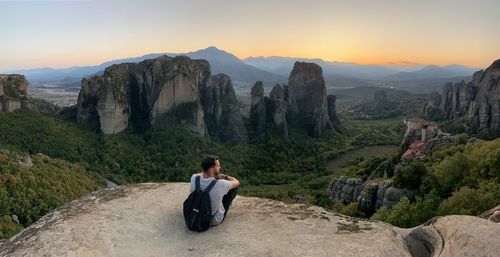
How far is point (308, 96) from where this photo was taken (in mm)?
108562

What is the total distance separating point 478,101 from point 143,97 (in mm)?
72214

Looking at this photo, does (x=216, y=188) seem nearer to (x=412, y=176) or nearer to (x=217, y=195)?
(x=217, y=195)

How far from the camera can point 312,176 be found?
70.9 metres

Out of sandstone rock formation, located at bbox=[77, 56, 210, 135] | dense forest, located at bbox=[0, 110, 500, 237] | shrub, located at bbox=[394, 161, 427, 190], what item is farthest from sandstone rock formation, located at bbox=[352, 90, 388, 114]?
shrub, located at bbox=[394, 161, 427, 190]

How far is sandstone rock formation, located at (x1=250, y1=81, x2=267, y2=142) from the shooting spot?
91375 mm

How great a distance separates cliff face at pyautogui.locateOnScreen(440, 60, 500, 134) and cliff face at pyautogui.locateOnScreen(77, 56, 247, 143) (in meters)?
55.9

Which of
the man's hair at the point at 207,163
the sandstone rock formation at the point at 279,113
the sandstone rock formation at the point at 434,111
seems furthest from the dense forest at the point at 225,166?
the sandstone rock formation at the point at 434,111

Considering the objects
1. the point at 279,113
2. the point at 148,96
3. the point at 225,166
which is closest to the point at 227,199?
the point at 225,166

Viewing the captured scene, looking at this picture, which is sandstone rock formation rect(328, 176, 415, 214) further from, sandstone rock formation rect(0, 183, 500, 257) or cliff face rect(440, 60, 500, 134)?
cliff face rect(440, 60, 500, 134)

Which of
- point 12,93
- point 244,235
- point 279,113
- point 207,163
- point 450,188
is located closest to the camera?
point 244,235

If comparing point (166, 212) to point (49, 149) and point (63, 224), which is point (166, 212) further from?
point (49, 149)

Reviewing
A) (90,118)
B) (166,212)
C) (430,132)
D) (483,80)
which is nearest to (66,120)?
(90,118)

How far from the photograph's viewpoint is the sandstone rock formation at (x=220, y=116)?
281 ft

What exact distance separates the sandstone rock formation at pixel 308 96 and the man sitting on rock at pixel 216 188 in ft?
318
